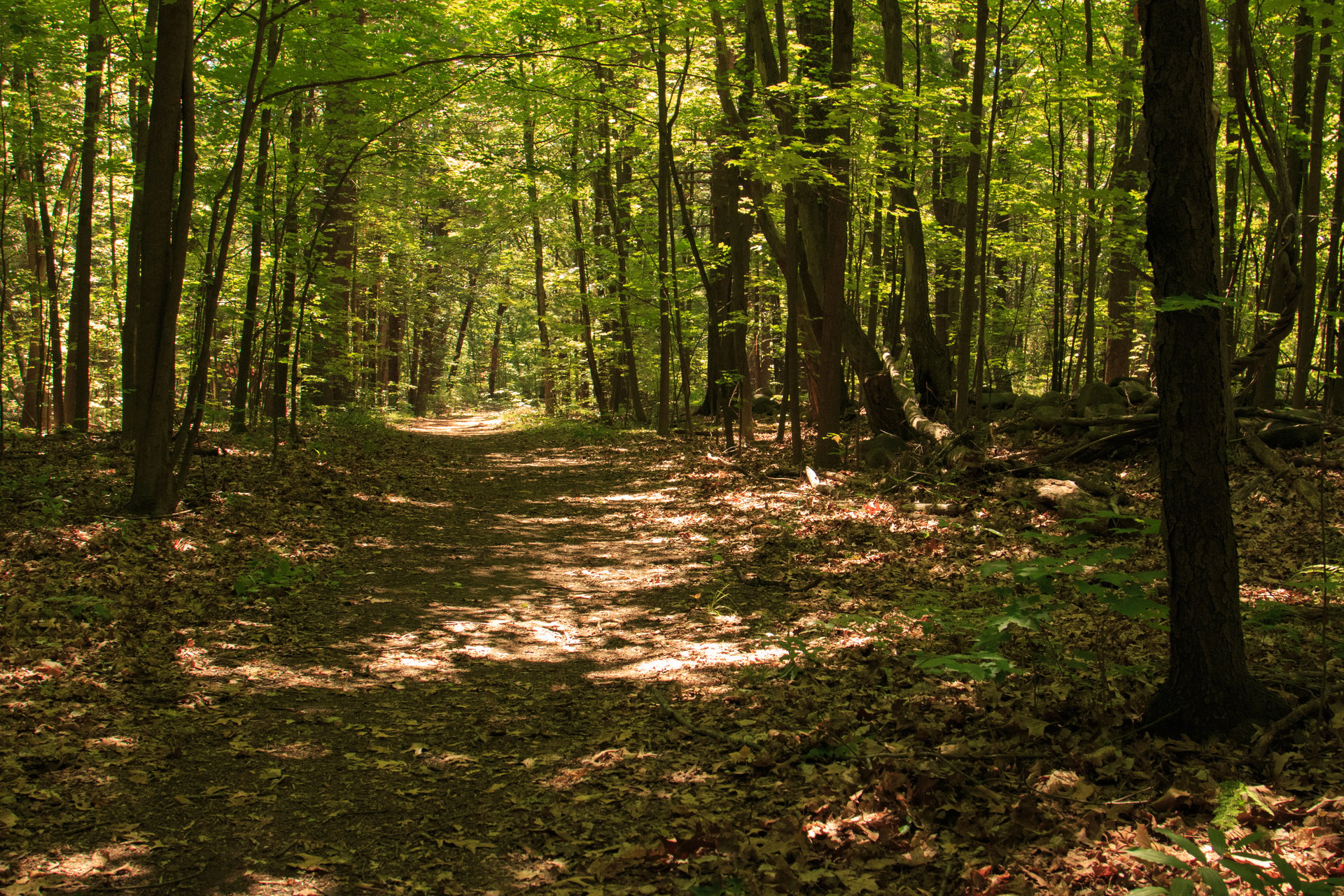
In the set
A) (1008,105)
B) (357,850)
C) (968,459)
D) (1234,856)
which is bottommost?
(357,850)

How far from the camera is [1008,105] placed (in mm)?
18172

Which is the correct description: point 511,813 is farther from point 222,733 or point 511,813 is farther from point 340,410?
point 340,410

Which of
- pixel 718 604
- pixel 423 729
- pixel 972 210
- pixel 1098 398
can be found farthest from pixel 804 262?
pixel 423 729

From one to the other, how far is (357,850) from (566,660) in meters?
2.29

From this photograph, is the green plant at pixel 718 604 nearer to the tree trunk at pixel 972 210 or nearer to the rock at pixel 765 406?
the tree trunk at pixel 972 210

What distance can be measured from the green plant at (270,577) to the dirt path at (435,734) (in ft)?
1.14

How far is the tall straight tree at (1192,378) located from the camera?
3045mm

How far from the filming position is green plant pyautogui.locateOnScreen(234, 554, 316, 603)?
635 centimetres

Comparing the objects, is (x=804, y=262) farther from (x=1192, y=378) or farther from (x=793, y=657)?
(x=1192, y=378)

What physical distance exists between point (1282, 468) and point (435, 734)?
8680 millimetres

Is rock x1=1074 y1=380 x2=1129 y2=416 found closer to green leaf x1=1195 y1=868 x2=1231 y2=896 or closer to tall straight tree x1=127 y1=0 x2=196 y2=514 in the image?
green leaf x1=1195 y1=868 x2=1231 y2=896

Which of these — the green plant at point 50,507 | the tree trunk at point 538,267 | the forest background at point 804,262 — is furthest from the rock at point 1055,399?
the green plant at point 50,507

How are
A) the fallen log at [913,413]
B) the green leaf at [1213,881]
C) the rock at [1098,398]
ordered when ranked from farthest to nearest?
the fallen log at [913,413], the rock at [1098,398], the green leaf at [1213,881]

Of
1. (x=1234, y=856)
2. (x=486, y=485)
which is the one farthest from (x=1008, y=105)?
(x=1234, y=856)
